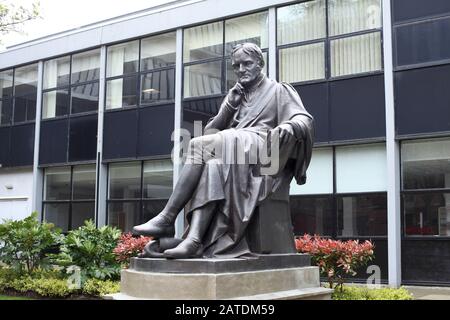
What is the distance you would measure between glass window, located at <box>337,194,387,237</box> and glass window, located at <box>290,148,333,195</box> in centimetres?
55

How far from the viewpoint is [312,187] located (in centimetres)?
1623

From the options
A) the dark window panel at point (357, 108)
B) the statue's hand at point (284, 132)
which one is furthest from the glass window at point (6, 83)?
the statue's hand at point (284, 132)

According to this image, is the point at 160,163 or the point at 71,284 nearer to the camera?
the point at 71,284

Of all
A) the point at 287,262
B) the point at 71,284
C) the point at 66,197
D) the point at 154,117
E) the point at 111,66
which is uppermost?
the point at 111,66

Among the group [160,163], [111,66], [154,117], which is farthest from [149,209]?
[111,66]

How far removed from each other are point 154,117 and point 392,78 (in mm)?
8003

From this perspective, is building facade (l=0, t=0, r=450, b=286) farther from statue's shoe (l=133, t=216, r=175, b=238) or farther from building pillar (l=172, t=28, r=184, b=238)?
statue's shoe (l=133, t=216, r=175, b=238)

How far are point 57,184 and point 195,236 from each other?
17.6 meters

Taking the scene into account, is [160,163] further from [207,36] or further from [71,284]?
[71,284]

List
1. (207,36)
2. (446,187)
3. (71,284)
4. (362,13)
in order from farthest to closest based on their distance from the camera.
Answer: (207,36) → (362,13) → (446,187) → (71,284)

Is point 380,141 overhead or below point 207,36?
below

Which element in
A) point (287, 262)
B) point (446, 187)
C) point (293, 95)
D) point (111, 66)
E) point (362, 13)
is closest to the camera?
point (287, 262)

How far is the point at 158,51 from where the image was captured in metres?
20.0

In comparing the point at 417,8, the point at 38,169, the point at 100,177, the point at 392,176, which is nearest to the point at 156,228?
the point at 392,176
